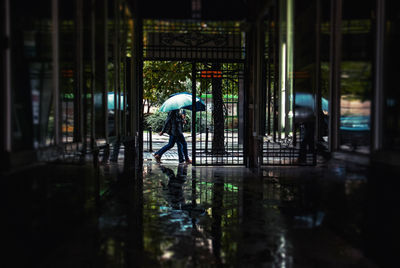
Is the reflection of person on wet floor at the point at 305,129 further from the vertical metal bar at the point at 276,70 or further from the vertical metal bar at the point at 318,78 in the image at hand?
the vertical metal bar at the point at 276,70

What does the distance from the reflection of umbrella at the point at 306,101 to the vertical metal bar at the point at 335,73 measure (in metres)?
0.20

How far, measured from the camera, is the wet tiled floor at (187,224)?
9.86 feet

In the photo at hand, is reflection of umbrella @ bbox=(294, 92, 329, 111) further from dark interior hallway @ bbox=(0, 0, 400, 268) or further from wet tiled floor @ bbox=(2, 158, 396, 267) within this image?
wet tiled floor @ bbox=(2, 158, 396, 267)

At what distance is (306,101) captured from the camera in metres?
4.89

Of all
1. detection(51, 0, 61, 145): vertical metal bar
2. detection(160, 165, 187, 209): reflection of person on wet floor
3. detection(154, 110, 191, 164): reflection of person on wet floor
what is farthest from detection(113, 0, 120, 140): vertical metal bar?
detection(154, 110, 191, 164): reflection of person on wet floor

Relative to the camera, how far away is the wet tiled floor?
118 inches

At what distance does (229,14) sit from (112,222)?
5880 mm
